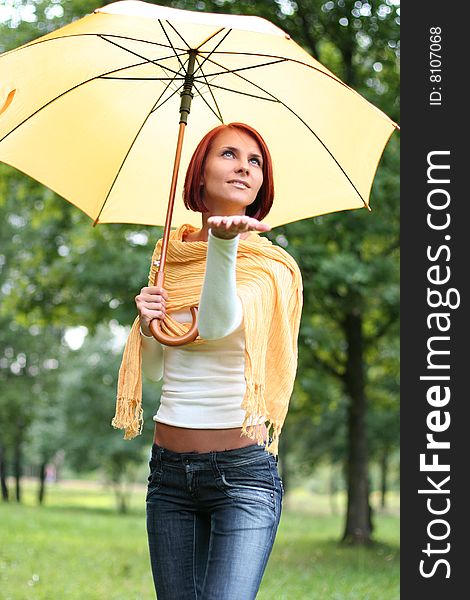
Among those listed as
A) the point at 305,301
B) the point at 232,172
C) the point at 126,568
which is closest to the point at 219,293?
the point at 232,172

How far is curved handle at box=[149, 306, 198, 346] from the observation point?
110 inches

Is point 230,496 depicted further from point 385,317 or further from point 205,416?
point 385,317

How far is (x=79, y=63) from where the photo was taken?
3.68 meters

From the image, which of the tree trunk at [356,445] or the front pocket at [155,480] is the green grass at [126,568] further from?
the front pocket at [155,480]

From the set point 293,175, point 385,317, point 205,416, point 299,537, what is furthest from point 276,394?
point 299,537

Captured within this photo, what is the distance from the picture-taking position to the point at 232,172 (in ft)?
10.2

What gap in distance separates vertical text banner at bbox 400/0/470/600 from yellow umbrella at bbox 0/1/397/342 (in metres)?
3.23

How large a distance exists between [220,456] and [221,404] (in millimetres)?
171

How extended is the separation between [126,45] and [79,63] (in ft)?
0.75

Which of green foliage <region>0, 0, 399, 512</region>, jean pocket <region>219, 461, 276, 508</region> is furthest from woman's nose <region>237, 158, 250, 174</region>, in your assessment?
green foliage <region>0, 0, 399, 512</region>

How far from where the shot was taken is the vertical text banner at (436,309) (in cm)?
688

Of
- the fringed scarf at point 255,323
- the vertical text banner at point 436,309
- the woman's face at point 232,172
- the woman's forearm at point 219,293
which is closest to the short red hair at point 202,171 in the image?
the woman's face at point 232,172

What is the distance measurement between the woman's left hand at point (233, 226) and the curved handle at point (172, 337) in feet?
1.39

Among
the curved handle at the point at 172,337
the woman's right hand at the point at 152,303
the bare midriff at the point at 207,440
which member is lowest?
the bare midriff at the point at 207,440
